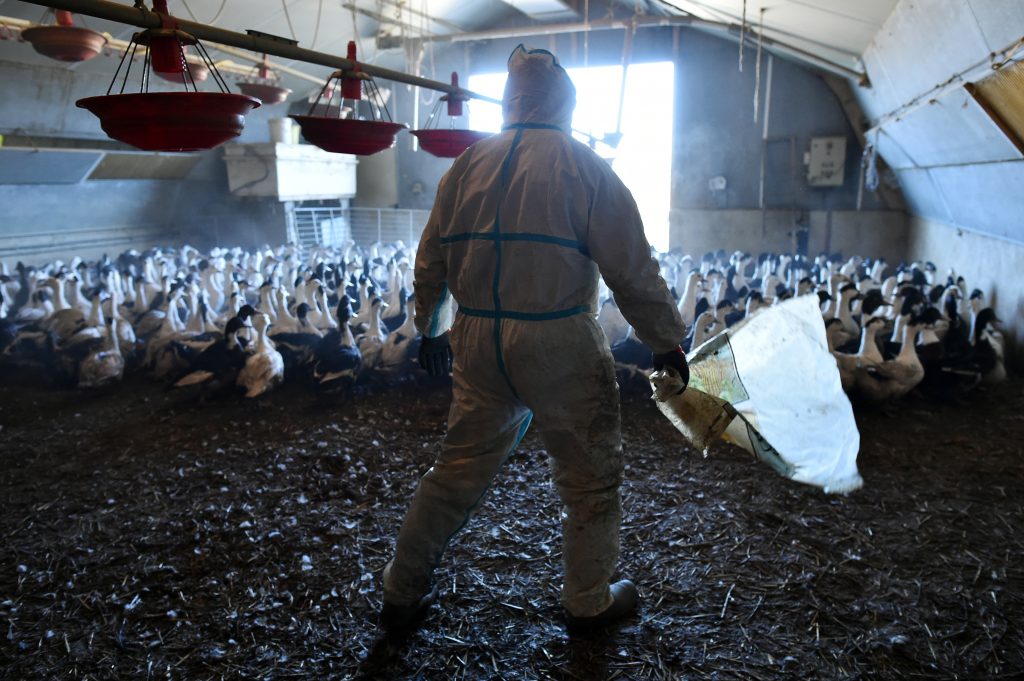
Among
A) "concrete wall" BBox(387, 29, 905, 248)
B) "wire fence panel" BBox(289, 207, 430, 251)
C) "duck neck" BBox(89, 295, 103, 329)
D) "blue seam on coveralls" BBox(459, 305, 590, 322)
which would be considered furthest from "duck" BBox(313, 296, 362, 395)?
"wire fence panel" BBox(289, 207, 430, 251)

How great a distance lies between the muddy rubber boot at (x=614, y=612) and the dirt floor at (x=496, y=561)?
0.05 metres

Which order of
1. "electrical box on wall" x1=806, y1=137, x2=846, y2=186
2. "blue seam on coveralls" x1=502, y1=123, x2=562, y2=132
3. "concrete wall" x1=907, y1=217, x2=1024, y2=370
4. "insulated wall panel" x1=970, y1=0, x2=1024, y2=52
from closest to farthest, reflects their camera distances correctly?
1. "blue seam on coveralls" x1=502, y1=123, x2=562, y2=132
2. "insulated wall panel" x1=970, y1=0, x2=1024, y2=52
3. "concrete wall" x1=907, y1=217, x2=1024, y2=370
4. "electrical box on wall" x1=806, y1=137, x2=846, y2=186

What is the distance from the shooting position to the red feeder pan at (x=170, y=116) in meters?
2.54

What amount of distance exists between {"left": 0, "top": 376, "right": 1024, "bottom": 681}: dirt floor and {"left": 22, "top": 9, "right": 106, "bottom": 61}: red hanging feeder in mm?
3042

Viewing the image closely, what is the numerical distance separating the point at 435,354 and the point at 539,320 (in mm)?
832

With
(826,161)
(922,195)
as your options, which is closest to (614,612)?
(922,195)

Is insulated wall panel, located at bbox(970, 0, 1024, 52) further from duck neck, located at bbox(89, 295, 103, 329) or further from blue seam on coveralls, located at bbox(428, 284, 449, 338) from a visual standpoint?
duck neck, located at bbox(89, 295, 103, 329)

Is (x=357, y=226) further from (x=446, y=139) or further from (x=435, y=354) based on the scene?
(x=435, y=354)

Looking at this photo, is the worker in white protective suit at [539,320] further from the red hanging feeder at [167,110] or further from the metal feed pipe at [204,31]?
the metal feed pipe at [204,31]

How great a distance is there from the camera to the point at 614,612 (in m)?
2.97

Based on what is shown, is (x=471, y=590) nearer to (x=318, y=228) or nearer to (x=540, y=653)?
(x=540, y=653)

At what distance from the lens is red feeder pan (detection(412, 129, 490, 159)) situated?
425cm

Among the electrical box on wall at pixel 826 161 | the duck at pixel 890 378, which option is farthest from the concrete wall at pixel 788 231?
the duck at pixel 890 378

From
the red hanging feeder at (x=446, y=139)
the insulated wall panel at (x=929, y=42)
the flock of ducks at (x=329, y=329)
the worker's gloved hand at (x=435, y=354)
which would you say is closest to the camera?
the worker's gloved hand at (x=435, y=354)
